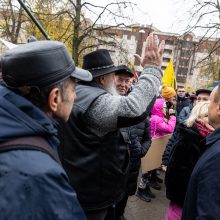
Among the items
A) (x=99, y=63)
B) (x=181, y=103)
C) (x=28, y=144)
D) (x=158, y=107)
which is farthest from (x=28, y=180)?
(x=181, y=103)

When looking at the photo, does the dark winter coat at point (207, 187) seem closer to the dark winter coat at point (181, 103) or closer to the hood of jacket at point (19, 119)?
the hood of jacket at point (19, 119)

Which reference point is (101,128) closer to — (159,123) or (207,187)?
Result: (207,187)

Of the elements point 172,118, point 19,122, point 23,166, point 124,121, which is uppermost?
point 19,122

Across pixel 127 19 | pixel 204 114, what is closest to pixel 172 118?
pixel 204 114

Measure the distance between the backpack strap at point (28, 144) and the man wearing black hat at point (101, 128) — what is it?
96 centimetres

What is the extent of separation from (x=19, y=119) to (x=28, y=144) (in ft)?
0.33

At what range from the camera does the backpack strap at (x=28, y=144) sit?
1.00 m

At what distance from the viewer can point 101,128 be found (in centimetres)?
214

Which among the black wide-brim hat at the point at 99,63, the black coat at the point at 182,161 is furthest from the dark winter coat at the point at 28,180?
the black coat at the point at 182,161

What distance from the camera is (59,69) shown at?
1.27 metres

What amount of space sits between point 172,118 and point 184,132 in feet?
9.36

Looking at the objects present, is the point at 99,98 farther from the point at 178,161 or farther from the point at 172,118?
the point at 172,118

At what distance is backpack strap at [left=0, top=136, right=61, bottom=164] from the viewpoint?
995 mm

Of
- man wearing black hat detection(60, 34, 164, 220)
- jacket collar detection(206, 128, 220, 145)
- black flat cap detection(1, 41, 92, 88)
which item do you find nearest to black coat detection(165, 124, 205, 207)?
man wearing black hat detection(60, 34, 164, 220)
